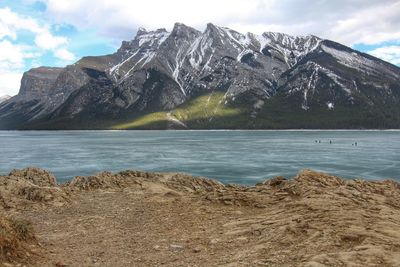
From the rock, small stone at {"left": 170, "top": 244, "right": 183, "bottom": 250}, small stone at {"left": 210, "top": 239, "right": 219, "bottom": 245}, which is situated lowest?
small stone at {"left": 170, "top": 244, "right": 183, "bottom": 250}

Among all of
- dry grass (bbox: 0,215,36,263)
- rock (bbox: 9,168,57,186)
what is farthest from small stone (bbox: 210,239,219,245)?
rock (bbox: 9,168,57,186)

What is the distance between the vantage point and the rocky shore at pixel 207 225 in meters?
17.6

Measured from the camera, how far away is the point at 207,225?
2373 centimetres

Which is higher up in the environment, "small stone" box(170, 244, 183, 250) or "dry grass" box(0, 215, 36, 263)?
"dry grass" box(0, 215, 36, 263)

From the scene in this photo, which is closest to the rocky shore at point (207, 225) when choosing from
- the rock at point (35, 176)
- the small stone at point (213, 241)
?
the small stone at point (213, 241)

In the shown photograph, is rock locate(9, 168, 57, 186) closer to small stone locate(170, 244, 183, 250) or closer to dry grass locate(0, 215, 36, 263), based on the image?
dry grass locate(0, 215, 36, 263)

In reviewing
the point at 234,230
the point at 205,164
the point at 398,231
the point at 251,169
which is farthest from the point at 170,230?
the point at 205,164

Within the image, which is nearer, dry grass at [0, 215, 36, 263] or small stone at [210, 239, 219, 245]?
dry grass at [0, 215, 36, 263]

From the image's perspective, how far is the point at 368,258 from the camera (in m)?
15.8

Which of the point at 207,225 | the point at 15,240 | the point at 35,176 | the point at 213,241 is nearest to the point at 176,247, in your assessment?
the point at 213,241

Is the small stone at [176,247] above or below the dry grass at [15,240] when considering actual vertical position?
below

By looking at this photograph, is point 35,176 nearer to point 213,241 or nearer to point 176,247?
point 176,247

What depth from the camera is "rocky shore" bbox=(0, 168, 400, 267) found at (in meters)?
17.6

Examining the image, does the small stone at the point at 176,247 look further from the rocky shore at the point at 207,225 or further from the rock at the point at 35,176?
the rock at the point at 35,176
